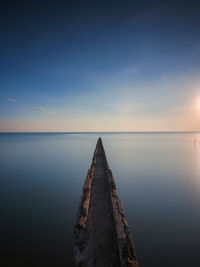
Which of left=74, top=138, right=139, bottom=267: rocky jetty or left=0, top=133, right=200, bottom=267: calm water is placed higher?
left=74, top=138, right=139, bottom=267: rocky jetty

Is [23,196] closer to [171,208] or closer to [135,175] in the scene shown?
[171,208]

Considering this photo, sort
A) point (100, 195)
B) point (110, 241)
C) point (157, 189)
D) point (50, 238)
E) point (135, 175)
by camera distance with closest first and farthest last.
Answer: point (110, 241) → point (50, 238) → point (100, 195) → point (157, 189) → point (135, 175)

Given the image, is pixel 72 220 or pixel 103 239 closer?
pixel 103 239

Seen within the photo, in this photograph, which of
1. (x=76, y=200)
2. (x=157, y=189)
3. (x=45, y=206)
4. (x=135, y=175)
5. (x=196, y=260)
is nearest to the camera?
(x=196, y=260)

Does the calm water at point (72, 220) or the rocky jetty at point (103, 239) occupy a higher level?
the rocky jetty at point (103, 239)

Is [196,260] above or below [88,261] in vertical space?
below

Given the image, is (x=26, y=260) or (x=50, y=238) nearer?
(x=26, y=260)

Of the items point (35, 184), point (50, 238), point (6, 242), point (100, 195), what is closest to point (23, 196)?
point (35, 184)

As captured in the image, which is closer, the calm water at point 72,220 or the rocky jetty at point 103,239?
the rocky jetty at point 103,239

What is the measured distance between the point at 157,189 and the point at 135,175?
3.32m

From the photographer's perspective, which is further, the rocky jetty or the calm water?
the calm water

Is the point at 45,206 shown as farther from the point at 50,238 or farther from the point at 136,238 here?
the point at 136,238

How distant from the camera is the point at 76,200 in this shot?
7.94 m

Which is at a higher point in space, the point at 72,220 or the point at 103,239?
the point at 103,239
